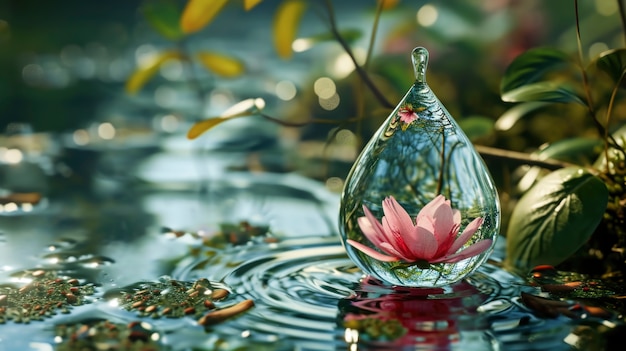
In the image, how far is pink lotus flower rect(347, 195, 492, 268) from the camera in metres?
0.88

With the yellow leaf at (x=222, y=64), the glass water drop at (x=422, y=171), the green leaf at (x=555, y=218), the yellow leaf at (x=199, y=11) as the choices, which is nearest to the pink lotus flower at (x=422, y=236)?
the glass water drop at (x=422, y=171)

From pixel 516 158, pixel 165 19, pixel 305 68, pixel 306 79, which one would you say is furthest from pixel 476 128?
pixel 305 68

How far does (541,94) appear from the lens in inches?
39.8

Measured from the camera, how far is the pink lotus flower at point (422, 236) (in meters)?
0.88

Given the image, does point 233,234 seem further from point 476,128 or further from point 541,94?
point 541,94

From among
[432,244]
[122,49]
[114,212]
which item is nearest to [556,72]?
→ [114,212]

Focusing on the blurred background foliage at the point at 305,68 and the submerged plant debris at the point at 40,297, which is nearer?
the submerged plant debris at the point at 40,297

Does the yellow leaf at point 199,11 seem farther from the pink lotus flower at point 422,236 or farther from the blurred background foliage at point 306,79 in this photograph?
the pink lotus flower at point 422,236

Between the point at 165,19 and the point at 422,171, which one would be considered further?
the point at 165,19

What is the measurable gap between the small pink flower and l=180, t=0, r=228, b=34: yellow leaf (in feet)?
1.28

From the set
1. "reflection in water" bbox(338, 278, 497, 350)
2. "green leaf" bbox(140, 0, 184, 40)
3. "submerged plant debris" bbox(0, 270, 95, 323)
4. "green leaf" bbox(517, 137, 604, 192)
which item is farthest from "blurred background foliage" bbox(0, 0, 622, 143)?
"submerged plant debris" bbox(0, 270, 95, 323)

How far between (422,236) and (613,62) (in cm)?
33

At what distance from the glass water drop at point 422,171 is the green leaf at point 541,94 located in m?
0.11

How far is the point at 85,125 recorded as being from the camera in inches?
90.2
